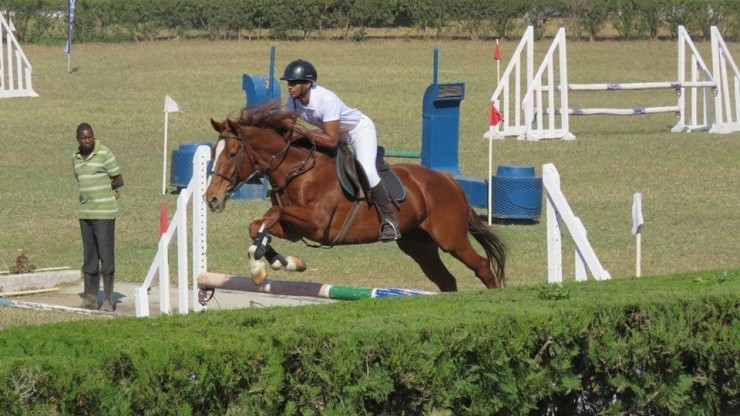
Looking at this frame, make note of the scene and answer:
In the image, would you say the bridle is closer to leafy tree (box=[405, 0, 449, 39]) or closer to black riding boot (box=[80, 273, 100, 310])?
black riding boot (box=[80, 273, 100, 310])

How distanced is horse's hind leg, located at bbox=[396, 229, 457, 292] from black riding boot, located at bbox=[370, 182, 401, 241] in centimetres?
66

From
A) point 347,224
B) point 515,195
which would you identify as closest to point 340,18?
point 515,195

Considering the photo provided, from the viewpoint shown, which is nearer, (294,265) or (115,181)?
(294,265)

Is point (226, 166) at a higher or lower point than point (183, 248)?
higher

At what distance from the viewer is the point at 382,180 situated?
10719 mm

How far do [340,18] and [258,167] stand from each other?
3715 centimetres

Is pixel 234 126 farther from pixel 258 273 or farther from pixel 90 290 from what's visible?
pixel 90 290

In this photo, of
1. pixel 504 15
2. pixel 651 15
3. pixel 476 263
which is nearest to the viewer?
pixel 476 263

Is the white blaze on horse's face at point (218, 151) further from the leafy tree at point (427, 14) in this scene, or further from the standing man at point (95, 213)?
the leafy tree at point (427, 14)

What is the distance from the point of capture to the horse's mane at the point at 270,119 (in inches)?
407

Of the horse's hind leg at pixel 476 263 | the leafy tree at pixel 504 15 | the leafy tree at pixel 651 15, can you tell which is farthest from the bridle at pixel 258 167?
the leafy tree at pixel 651 15

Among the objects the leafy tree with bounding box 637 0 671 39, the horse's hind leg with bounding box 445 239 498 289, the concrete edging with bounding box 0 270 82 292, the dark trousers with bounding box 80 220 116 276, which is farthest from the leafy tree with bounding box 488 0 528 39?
the horse's hind leg with bounding box 445 239 498 289

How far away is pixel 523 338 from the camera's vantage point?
6441 mm

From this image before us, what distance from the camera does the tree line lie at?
4619 centimetres
